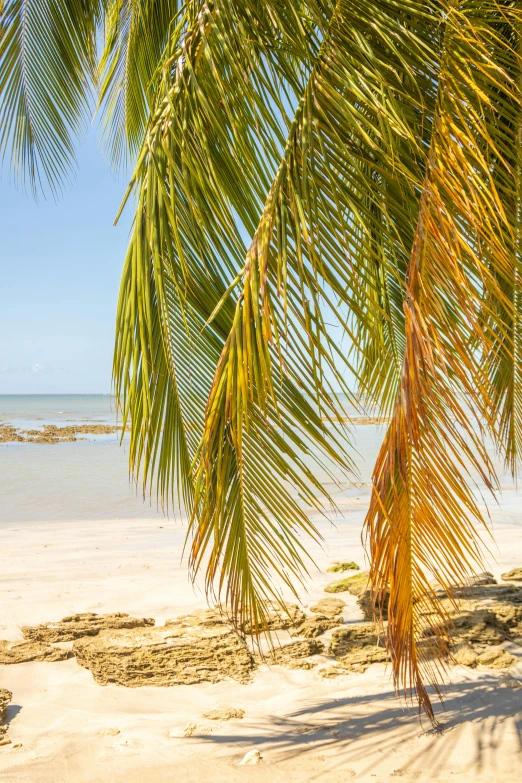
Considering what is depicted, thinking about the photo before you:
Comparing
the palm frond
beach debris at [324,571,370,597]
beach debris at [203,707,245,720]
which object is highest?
the palm frond

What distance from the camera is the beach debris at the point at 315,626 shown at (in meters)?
4.37

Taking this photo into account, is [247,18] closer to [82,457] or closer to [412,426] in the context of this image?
[412,426]

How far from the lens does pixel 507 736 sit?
118 inches

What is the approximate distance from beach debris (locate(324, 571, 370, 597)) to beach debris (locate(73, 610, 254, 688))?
4.26ft

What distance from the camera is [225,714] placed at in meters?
3.34

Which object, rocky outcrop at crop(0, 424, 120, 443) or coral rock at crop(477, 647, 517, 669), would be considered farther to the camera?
rocky outcrop at crop(0, 424, 120, 443)

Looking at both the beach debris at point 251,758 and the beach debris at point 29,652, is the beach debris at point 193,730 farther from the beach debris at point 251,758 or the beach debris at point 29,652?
the beach debris at point 29,652

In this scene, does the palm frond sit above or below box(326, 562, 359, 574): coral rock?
above

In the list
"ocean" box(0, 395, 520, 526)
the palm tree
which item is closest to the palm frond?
the palm tree

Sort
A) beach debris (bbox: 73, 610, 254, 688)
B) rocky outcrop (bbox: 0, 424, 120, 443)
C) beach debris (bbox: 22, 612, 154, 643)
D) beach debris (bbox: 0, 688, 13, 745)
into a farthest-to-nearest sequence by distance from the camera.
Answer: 1. rocky outcrop (bbox: 0, 424, 120, 443)
2. beach debris (bbox: 22, 612, 154, 643)
3. beach debris (bbox: 73, 610, 254, 688)
4. beach debris (bbox: 0, 688, 13, 745)

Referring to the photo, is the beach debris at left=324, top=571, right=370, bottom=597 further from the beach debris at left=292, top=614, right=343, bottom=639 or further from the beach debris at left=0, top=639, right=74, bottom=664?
the beach debris at left=0, top=639, right=74, bottom=664

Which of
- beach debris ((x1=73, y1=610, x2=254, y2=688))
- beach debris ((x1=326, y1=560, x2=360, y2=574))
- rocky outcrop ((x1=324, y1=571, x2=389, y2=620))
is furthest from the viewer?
beach debris ((x1=326, y1=560, x2=360, y2=574))

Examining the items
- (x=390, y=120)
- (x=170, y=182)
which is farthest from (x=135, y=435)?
(x=390, y=120)

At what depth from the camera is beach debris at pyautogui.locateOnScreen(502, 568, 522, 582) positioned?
5.52 m
